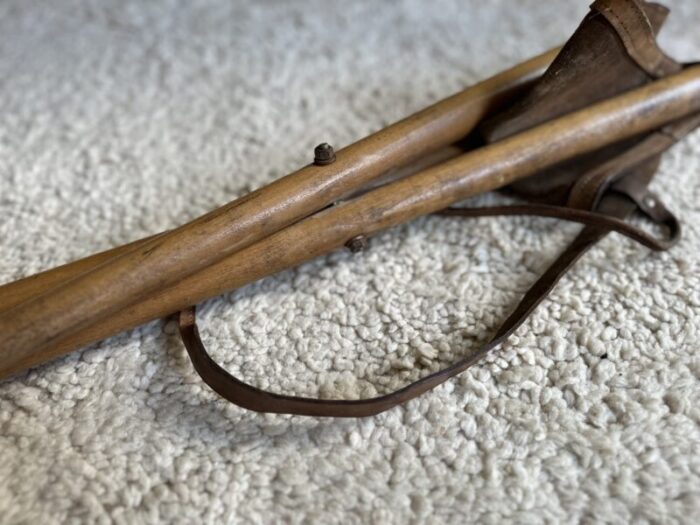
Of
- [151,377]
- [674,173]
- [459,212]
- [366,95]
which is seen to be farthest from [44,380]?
[674,173]

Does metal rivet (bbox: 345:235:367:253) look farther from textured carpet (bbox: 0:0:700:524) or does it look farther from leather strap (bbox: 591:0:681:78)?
leather strap (bbox: 591:0:681:78)

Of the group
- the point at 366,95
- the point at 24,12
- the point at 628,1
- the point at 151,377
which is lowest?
the point at 151,377

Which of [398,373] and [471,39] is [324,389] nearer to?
[398,373]

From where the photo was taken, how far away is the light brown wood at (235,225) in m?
0.69

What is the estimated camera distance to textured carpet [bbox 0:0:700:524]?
69 centimetres

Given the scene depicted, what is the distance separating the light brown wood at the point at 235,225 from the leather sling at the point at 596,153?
0.04 metres

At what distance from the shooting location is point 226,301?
85 centimetres

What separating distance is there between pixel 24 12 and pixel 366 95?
0.59m

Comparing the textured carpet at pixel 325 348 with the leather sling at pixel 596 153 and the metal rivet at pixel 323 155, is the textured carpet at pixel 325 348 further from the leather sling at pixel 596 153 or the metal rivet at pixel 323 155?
the metal rivet at pixel 323 155

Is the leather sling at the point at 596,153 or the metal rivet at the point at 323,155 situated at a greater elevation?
the metal rivet at the point at 323,155

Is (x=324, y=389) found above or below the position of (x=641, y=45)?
below

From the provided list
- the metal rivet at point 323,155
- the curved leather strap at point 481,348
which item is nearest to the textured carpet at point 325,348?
the curved leather strap at point 481,348

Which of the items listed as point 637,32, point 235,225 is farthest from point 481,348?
point 637,32

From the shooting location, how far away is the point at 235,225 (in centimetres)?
76
